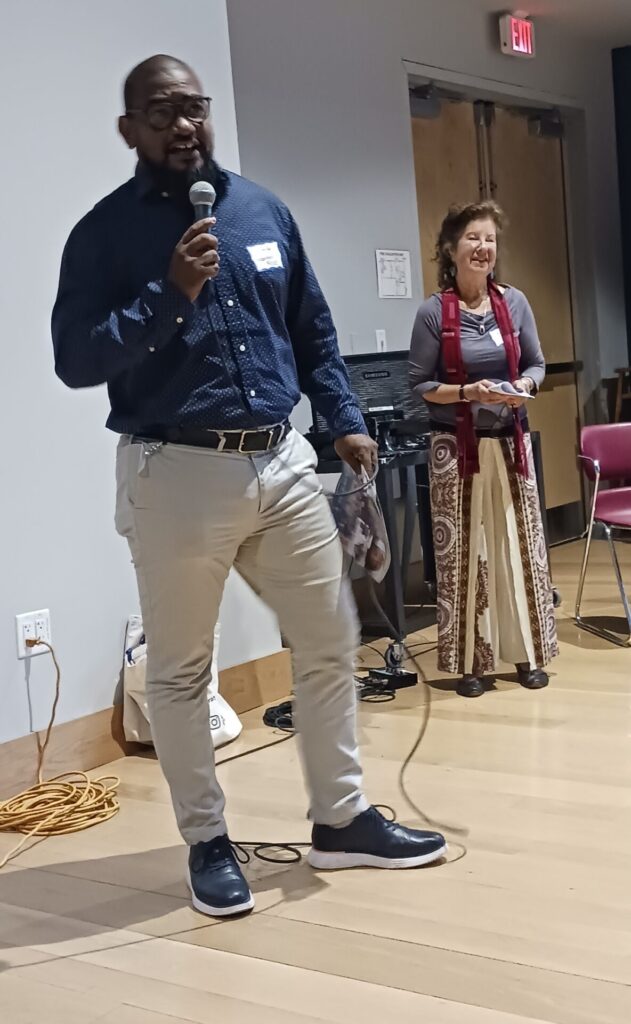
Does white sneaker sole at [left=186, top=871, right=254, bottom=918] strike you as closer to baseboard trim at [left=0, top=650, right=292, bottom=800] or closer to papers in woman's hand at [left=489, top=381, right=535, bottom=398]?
baseboard trim at [left=0, top=650, right=292, bottom=800]

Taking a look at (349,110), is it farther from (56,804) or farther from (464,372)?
(56,804)

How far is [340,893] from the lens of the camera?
7.29 ft

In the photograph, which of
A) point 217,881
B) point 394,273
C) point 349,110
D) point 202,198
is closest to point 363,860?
point 217,881

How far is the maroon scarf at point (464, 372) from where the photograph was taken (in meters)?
3.51

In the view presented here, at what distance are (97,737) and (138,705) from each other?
0.45 ft

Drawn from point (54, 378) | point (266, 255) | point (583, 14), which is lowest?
point (54, 378)

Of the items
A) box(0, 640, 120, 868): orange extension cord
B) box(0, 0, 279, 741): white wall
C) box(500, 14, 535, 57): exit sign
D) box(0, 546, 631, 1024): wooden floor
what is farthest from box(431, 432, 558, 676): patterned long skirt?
box(500, 14, 535, 57): exit sign

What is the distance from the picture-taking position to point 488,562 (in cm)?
358

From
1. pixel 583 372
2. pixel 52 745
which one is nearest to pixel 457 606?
pixel 52 745

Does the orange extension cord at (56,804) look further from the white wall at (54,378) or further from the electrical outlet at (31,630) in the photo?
the white wall at (54,378)

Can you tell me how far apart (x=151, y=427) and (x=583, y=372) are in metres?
5.03

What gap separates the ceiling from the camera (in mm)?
5793

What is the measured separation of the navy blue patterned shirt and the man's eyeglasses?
0.11 m

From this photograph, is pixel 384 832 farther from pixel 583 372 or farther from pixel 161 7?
pixel 583 372
